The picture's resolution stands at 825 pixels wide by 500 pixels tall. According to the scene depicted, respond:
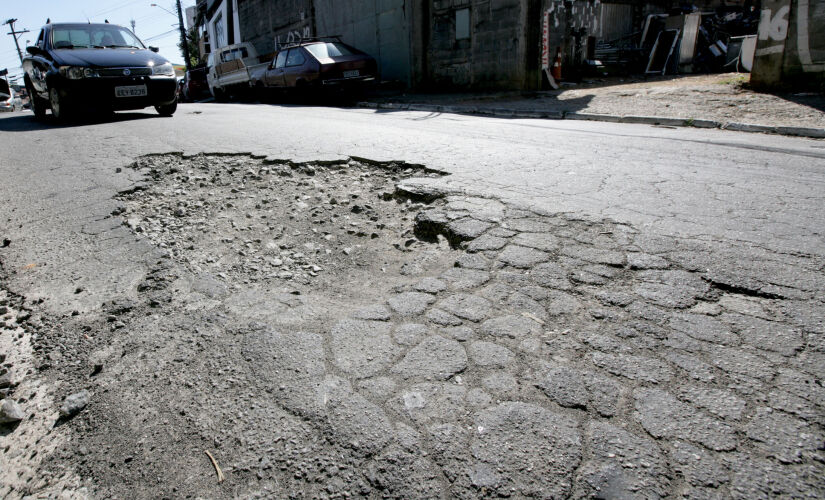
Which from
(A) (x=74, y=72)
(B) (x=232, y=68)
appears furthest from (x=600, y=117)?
(B) (x=232, y=68)

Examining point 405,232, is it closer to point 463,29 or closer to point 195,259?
point 195,259

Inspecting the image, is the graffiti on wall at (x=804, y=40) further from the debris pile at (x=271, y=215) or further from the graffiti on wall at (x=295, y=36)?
the graffiti on wall at (x=295, y=36)

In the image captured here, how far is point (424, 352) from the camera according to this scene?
6.44 ft

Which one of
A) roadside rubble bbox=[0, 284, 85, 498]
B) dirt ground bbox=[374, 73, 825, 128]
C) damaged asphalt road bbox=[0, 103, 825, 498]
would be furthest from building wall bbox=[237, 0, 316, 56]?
roadside rubble bbox=[0, 284, 85, 498]

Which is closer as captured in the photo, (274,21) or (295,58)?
(295,58)

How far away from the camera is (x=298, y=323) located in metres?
2.23

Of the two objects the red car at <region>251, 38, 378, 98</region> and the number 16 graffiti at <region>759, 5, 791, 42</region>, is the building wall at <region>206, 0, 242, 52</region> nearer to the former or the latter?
the red car at <region>251, 38, 378, 98</region>

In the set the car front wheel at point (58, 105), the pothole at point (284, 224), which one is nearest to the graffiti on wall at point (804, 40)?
the pothole at point (284, 224)

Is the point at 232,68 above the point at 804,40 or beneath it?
above

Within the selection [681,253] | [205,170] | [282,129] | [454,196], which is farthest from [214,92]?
[681,253]

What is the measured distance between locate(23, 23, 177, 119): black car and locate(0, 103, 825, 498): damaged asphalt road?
19.8 ft

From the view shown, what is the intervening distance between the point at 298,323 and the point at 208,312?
486 millimetres

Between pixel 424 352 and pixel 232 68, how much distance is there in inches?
762

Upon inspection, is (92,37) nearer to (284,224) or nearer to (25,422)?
(284,224)
